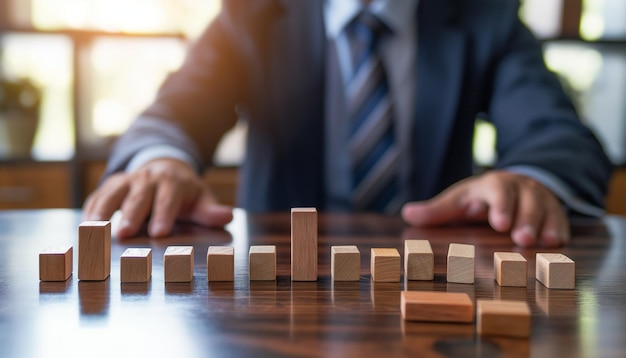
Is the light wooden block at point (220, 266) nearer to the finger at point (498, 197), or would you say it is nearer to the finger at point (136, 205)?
the finger at point (136, 205)

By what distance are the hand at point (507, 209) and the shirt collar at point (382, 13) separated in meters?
0.68

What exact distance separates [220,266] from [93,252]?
141mm

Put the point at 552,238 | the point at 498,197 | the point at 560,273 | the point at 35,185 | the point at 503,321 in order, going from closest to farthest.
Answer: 1. the point at 503,321
2. the point at 560,273
3. the point at 552,238
4. the point at 498,197
5. the point at 35,185

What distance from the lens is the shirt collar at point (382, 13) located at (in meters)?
1.74

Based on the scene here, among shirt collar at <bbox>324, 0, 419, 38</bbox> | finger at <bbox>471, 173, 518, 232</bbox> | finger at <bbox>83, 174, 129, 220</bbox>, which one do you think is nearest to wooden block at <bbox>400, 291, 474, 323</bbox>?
finger at <bbox>471, 173, 518, 232</bbox>

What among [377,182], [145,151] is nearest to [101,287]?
[145,151]

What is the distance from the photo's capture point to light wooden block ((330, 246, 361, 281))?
740 millimetres

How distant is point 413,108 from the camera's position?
1.74m

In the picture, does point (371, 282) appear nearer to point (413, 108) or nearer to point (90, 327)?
point (90, 327)

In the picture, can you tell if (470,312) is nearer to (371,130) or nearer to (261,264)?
(261,264)

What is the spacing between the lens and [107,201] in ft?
3.56

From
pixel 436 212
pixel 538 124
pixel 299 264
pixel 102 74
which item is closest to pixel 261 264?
pixel 299 264

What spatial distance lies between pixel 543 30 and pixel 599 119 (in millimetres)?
530

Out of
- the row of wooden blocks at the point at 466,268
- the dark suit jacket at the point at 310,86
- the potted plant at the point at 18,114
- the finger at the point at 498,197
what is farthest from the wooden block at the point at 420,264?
the potted plant at the point at 18,114
